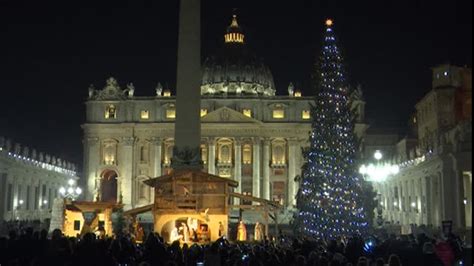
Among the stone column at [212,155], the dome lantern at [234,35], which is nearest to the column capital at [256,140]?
the stone column at [212,155]

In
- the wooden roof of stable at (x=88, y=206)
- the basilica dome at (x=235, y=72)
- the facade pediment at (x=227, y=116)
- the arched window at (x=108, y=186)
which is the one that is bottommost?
the wooden roof of stable at (x=88, y=206)

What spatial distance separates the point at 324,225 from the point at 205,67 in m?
82.0

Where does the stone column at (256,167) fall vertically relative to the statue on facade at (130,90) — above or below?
below

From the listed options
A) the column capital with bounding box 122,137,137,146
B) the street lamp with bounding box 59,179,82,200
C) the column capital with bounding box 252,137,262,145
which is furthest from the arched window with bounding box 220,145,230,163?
the street lamp with bounding box 59,179,82,200

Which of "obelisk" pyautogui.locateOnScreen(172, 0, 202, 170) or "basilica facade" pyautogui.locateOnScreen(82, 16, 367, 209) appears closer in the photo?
"obelisk" pyautogui.locateOnScreen(172, 0, 202, 170)

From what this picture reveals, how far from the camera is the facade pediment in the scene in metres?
92.7

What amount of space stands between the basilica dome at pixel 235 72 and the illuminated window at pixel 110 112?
15.4 meters

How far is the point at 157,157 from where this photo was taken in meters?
93.1

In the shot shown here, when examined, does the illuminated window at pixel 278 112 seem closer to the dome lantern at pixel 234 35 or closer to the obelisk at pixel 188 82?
the dome lantern at pixel 234 35

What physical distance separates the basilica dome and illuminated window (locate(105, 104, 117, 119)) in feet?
50.5

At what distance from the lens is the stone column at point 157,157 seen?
93125 millimetres

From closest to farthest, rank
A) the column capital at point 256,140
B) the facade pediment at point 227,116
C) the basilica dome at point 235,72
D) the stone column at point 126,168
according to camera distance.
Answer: the facade pediment at point 227,116 → the stone column at point 126,168 → the column capital at point 256,140 → the basilica dome at point 235,72

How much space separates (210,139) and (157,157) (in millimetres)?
7669

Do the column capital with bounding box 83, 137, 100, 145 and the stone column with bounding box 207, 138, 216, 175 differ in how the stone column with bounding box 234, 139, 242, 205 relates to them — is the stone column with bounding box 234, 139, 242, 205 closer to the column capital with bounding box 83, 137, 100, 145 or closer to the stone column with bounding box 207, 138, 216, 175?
the stone column with bounding box 207, 138, 216, 175
